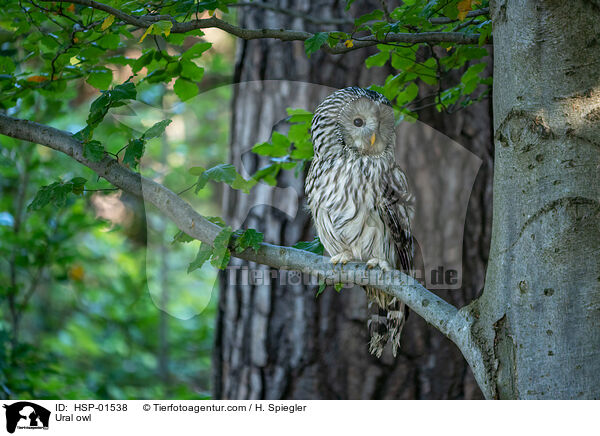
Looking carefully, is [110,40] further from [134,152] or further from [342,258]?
[342,258]

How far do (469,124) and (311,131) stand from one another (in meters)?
1.13

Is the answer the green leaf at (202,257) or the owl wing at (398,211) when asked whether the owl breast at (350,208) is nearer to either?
the owl wing at (398,211)

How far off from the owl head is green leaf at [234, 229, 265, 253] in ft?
1.40

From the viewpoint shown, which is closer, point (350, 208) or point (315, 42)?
point (315, 42)

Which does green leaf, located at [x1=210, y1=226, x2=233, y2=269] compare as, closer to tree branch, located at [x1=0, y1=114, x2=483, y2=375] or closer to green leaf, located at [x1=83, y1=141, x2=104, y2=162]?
tree branch, located at [x1=0, y1=114, x2=483, y2=375]

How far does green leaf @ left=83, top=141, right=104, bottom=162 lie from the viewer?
4.86 feet

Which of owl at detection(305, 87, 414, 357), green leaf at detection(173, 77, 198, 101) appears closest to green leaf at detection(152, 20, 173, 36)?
green leaf at detection(173, 77, 198, 101)

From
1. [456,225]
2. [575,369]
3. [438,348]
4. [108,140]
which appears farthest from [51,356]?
[575,369]

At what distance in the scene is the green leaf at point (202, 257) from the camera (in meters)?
1.48

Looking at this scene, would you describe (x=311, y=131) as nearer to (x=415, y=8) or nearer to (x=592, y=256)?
(x=415, y=8)

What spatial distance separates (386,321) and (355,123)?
2.36 feet

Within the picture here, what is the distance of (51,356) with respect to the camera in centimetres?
303

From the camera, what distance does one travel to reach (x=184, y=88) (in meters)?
1.77
